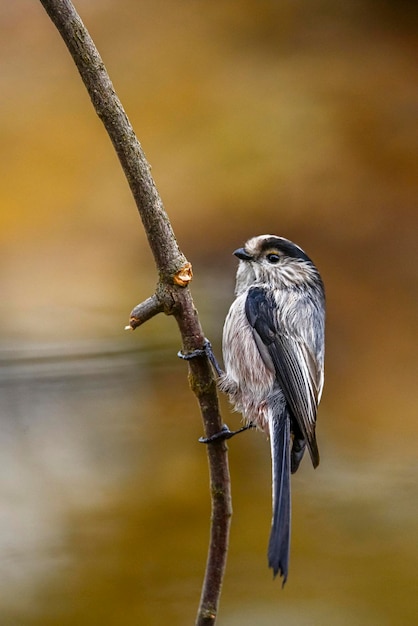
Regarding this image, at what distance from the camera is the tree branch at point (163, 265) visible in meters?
1.09

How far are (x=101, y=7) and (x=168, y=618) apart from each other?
2326mm

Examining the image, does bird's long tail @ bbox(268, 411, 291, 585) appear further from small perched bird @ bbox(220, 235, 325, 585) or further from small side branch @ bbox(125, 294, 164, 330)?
small side branch @ bbox(125, 294, 164, 330)

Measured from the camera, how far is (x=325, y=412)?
3.27 m

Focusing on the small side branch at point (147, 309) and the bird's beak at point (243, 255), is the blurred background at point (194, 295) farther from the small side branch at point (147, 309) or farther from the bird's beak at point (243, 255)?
the small side branch at point (147, 309)

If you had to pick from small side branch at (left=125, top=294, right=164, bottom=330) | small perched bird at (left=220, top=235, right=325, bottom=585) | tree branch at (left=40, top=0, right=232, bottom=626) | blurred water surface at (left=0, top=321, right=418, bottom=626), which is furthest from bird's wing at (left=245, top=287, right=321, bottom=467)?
blurred water surface at (left=0, top=321, right=418, bottom=626)

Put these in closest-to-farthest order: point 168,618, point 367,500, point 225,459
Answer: point 225,459, point 168,618, point 367,500

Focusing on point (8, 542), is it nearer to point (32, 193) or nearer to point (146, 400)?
point (146, 400)

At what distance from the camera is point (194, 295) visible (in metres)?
3.25

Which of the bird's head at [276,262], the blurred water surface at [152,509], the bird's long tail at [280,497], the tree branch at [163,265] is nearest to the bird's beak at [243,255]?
the bird's head at [276,262]

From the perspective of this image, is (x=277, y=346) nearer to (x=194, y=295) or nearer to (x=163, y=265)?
(x=163, y=265)

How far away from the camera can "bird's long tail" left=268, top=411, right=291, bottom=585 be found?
1243 mm

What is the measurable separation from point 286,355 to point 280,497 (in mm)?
494

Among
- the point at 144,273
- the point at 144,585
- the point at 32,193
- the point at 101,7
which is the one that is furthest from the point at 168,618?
the point at 101,7

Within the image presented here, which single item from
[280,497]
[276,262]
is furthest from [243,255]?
[280,497]
